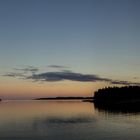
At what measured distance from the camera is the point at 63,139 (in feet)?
140

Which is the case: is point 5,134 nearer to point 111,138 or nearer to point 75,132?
point 75,132

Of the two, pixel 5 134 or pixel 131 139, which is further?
pixel 5 134

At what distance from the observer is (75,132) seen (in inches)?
1946

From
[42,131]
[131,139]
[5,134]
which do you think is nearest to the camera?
[131,139]

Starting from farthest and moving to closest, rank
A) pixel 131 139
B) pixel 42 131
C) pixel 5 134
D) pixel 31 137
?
1. pixel 42 131
2. pixel 5 134
3. pixel 31 137
4. pixel 131 139

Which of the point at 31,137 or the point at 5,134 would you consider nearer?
the point at 31,137

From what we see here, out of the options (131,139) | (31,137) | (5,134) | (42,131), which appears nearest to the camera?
(131,139)

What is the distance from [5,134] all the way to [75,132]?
10030mm

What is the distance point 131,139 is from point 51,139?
32.4 ft

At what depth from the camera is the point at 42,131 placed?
51.2 m

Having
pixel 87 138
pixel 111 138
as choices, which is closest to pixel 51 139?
pixel 87 138

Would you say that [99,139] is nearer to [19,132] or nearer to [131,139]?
[131,139]

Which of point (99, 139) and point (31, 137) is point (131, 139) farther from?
point (31, 137)

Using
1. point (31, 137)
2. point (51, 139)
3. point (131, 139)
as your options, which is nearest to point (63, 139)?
point (51, 139)
